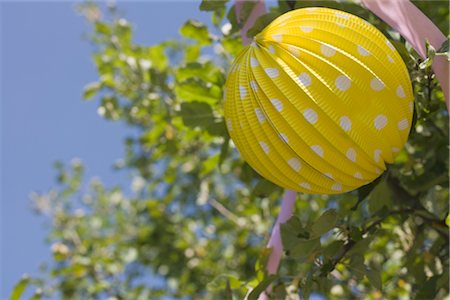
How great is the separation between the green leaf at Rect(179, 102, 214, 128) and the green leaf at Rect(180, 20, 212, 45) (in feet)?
0.78

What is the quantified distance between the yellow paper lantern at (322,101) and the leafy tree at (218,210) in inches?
5.0

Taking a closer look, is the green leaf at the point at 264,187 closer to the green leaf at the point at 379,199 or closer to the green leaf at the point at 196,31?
the green leaf at the point at 379,199

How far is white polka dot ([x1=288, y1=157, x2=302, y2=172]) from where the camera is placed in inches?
43.0

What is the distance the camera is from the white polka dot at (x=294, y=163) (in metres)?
1.09

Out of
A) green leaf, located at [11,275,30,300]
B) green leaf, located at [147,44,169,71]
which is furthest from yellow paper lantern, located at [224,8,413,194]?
green leaf, located at [147,44,169,71]

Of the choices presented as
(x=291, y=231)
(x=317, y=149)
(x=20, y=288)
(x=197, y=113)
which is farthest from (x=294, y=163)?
(x=20, y=288)

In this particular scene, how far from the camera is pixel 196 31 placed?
1.79 metres

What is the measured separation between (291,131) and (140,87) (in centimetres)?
147

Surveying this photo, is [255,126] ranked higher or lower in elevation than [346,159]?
higher

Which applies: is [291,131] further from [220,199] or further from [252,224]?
[220,199]

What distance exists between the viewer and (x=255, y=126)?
1.09 metres

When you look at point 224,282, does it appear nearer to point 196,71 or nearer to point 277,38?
point 196,71

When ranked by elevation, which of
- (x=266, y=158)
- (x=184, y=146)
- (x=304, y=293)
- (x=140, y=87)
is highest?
(x=140, y=87)

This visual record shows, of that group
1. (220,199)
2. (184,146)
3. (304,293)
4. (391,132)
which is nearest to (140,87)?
(184,146)
